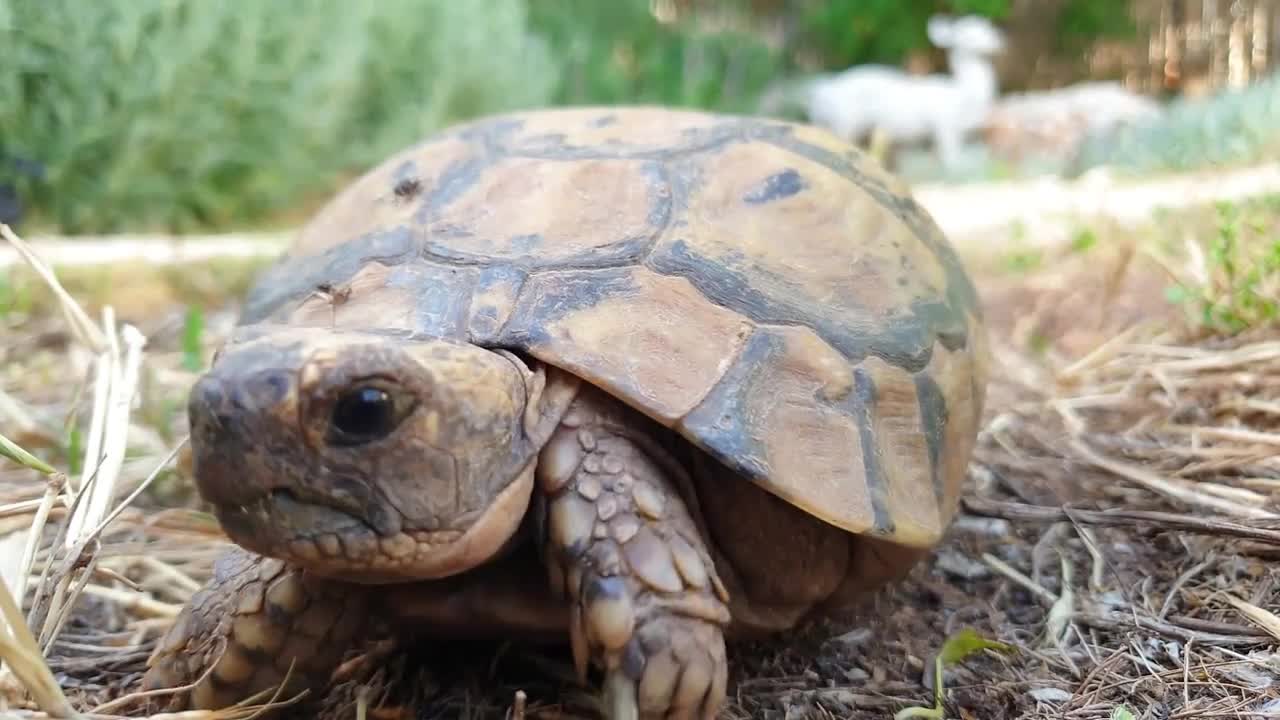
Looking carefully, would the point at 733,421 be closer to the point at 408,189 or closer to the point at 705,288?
the point at 705,288

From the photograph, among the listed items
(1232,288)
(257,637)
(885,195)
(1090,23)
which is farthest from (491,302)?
(1090,23)

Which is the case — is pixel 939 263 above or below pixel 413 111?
above

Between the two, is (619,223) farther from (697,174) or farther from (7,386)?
(7,386)

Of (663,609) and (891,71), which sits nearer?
(663,609)

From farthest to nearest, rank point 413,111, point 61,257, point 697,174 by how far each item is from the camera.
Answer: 1. point 413,111
2. point 61,257
3. point 697,174

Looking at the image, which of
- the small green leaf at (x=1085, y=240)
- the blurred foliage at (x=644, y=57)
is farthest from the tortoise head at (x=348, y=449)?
the blurred foliage at (x=644, y=57)

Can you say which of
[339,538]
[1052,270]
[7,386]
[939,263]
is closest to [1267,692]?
[939,263]

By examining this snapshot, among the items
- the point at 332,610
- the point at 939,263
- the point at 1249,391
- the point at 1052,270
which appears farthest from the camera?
the point at 1052,270

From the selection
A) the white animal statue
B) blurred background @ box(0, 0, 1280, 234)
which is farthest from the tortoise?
the white animal statue
